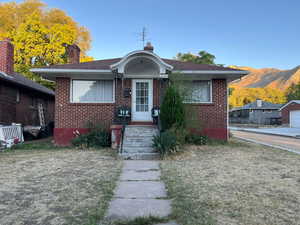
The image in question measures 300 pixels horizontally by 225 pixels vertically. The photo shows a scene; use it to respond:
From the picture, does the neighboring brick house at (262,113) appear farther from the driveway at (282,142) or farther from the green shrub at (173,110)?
the green shrub at (173,110)

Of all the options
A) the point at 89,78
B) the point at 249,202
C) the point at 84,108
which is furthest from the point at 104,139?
the point at 249,202

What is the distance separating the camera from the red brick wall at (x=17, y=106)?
11.0 metres

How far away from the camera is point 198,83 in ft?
33.5

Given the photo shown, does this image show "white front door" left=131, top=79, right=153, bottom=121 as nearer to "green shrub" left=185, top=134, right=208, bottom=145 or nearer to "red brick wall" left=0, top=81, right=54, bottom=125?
"green shrub" left=185, top=134, right=208, bottom=145

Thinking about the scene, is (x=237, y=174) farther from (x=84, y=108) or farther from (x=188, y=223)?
(x=84, y=108)

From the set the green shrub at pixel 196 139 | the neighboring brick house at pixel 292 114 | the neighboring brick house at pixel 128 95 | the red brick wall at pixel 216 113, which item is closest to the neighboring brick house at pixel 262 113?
the neighboring brick house at pixel 292 114

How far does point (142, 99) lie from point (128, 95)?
71cm

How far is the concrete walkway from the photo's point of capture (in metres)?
2.87

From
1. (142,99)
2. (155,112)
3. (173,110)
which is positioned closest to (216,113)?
(155,112)

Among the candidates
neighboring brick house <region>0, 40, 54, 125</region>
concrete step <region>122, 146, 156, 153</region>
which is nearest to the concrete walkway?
concrete step <region>122, 146, 156, 153</region>

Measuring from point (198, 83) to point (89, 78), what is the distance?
5388 millimetres

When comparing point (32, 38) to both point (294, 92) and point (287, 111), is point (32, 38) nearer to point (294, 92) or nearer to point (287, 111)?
point (287, 111)

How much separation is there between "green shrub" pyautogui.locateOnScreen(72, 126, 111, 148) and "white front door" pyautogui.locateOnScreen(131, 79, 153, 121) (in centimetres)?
174

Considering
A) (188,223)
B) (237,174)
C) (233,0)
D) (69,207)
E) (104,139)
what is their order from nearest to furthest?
(188,223) → (69,207) → (237,174) → (104,139) → (233,0)
